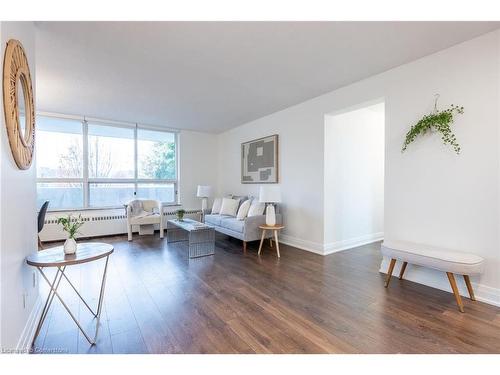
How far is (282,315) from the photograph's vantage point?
2033 millimetres

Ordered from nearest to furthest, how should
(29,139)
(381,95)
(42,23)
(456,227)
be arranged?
(29,139) → (42,23) → (456,227) → (381,95)

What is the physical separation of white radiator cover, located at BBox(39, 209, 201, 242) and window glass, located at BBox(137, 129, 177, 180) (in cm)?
109

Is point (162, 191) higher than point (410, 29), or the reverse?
point (410, 29)

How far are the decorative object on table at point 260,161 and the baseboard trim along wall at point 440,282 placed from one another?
2568 mm

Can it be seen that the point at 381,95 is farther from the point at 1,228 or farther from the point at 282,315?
the point at 1,228

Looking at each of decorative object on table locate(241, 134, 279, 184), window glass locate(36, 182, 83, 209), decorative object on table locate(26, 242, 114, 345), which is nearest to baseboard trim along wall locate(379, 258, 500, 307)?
decorative object on table locate(241, 134, 279, 184)

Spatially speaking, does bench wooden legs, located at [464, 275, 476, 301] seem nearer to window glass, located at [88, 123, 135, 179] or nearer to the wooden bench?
the wooden bench

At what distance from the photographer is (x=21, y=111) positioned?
63.6 inches

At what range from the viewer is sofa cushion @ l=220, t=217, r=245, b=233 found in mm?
4066

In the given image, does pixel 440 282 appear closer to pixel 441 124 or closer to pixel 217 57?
pixel 441 124

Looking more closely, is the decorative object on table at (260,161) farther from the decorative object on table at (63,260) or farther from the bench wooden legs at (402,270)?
the decorative object on table at (63,260)

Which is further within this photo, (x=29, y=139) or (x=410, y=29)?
(x=410, y=29)
